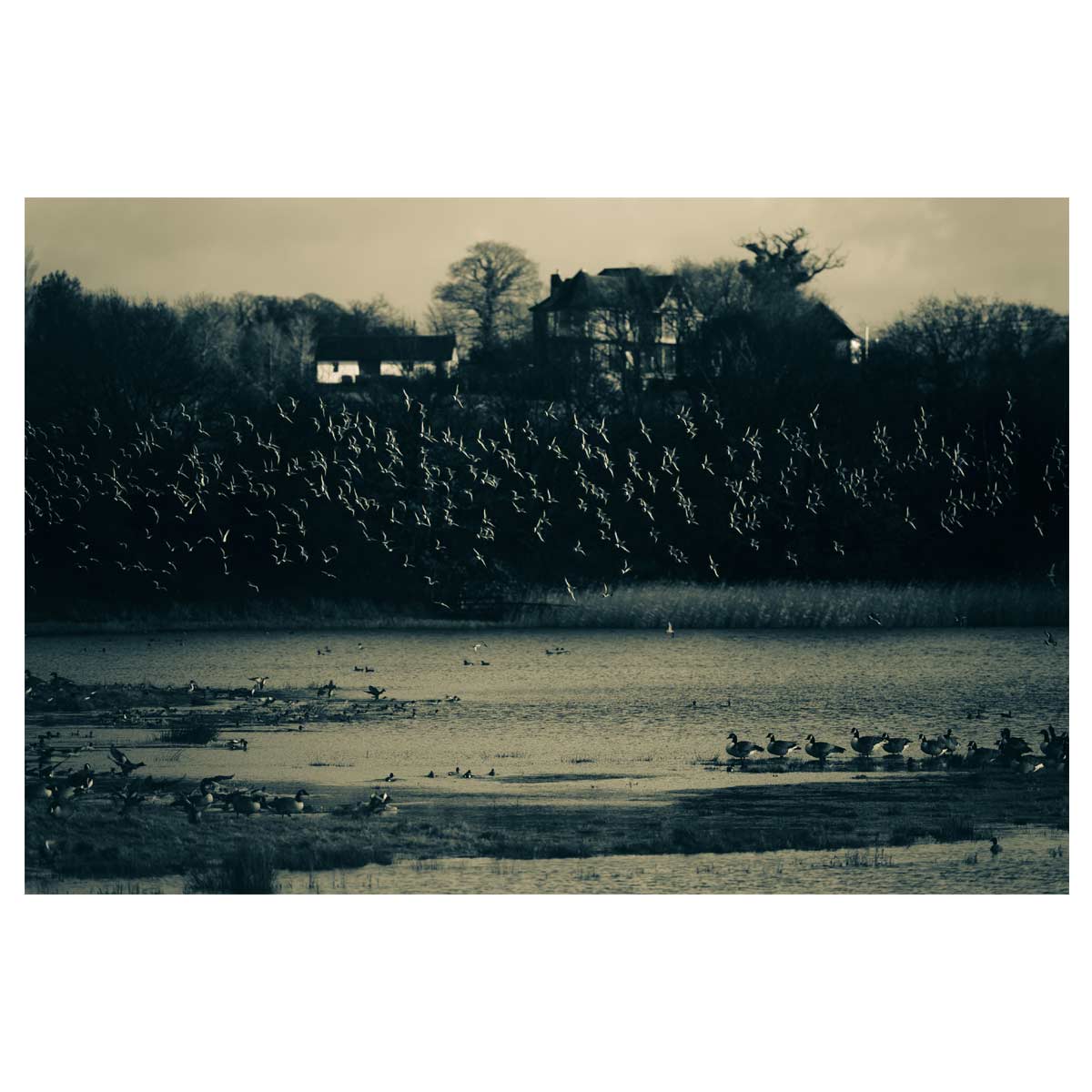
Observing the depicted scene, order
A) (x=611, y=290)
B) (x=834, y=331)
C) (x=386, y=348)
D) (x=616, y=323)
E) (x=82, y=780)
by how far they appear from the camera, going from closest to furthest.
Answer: (x=82, y=780) → (x=611, y=290) → (x=386, y=348) → (x=616, y=323) → (x=834, y=331)

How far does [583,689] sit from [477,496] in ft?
4.97

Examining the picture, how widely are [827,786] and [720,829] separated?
0.84 meters

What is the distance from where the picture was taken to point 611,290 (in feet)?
33.0

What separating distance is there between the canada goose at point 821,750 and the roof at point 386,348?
3461 millimetres

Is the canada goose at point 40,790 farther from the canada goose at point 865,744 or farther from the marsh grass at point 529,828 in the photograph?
the canada goose at point 865,744

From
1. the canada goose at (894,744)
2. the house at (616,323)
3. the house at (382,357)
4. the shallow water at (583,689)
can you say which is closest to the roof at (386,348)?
the house at (382,357)

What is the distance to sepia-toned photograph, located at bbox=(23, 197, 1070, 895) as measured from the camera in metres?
8.95

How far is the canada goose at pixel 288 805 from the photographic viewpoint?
28.1ft

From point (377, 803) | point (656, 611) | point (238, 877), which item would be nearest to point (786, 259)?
point (656, 611)

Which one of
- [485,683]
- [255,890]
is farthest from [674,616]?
[255,890]

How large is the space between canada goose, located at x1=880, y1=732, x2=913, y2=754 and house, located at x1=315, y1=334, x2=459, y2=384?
12.1 feet

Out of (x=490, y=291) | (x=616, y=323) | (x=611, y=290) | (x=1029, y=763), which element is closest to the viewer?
(x=1029, y=763)

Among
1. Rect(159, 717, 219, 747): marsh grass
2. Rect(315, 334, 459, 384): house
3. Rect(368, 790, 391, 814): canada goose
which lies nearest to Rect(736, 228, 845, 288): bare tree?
Rect(315, 334, 459, 384): house

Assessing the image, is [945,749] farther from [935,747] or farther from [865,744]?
[865,744]
